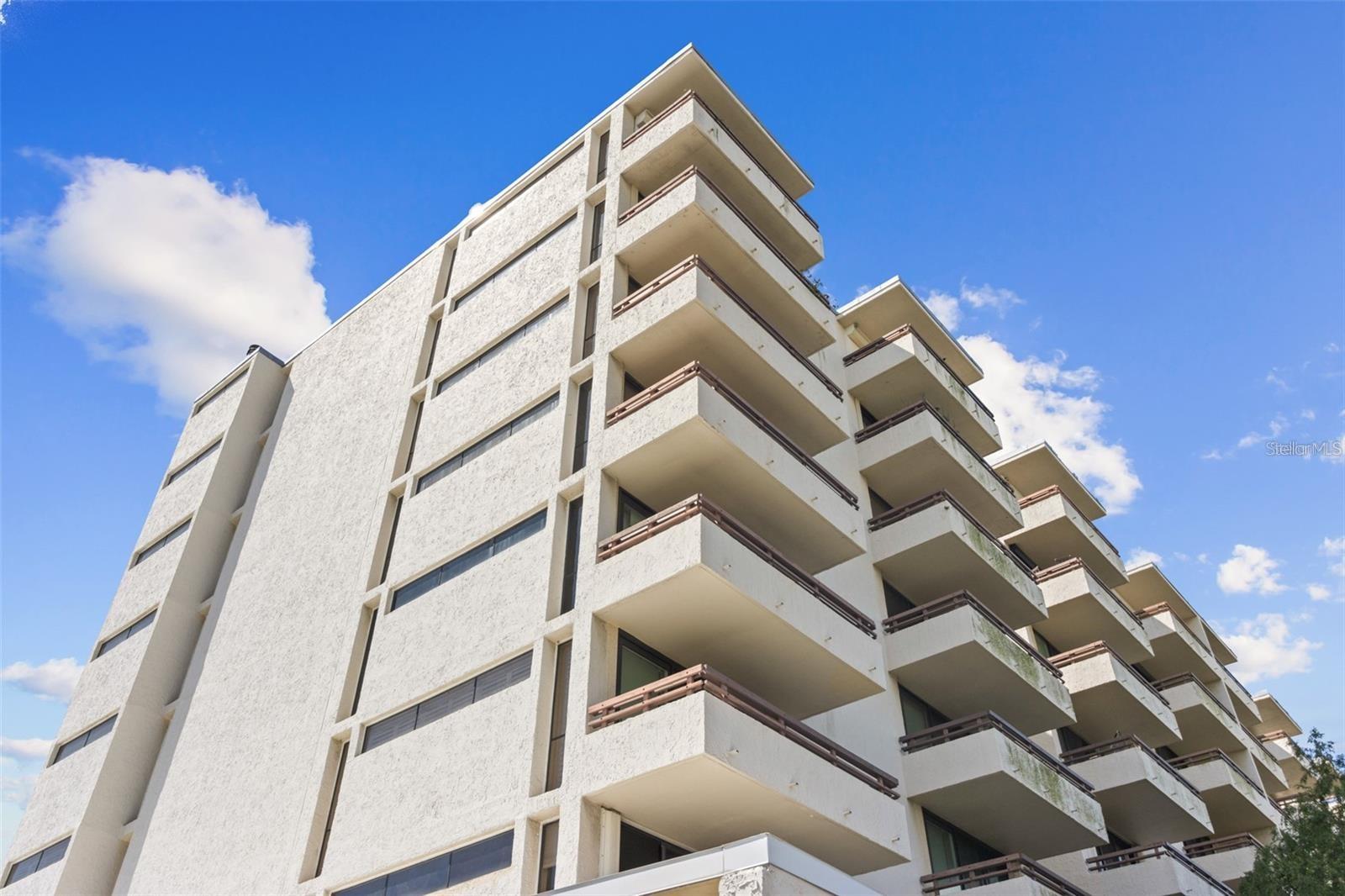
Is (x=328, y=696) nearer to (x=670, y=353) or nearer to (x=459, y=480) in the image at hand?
(x=459, y=480)

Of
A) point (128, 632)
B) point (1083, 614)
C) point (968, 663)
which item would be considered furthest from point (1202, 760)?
point (128, 632)

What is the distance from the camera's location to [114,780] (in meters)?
27.1

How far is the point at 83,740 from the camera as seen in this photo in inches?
1174

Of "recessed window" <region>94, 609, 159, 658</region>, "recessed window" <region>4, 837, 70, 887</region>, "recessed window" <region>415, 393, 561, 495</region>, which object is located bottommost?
"recessed window" <region>4, 837, 70, 887</region>

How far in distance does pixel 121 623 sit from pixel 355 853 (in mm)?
18013

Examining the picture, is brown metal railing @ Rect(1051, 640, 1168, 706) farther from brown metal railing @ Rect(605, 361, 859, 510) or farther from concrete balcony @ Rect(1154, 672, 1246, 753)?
brown metal railing @ Rect(605, 361, 859, 510)

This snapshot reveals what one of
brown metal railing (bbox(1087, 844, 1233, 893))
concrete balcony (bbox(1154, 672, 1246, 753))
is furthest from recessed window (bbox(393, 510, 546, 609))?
concrete balcony (bbox(1154, 672, 1246, 753))

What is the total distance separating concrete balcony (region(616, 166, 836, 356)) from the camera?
23438mm

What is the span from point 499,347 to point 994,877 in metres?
16.3

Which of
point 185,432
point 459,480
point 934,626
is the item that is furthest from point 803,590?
point 185,432

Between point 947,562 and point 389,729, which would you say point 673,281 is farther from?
point 389,729

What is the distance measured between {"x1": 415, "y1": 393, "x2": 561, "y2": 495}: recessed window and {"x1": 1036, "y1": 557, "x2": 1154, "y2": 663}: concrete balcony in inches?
645

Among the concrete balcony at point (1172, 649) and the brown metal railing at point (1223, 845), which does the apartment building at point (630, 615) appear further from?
the concrete balcony at point (1172, 649)

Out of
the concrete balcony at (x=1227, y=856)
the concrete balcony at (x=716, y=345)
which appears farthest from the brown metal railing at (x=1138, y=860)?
the concrete balcony at (x=716, y=345)
